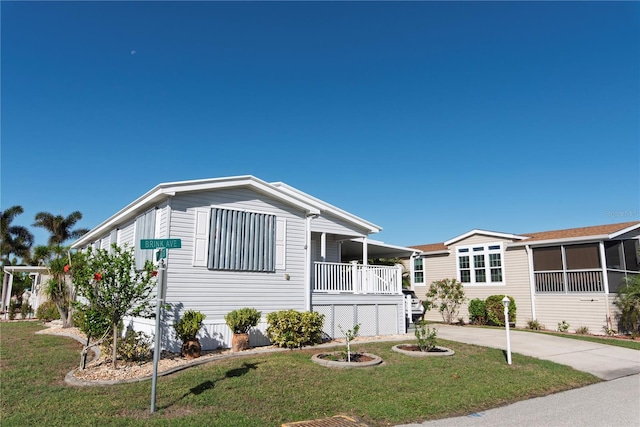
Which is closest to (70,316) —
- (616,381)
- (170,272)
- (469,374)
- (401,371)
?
(170,272)

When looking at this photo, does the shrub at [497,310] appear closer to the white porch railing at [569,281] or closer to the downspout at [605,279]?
the white porch railing at [569,281]

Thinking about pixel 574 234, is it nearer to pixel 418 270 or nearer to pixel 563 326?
pixel 563 326

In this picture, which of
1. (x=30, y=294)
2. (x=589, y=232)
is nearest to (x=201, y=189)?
(x=589, y=232)

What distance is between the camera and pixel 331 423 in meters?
5.57

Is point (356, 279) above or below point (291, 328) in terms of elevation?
above

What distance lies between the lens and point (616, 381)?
8.84 metres

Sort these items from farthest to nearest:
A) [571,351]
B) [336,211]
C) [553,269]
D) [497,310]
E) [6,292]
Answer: [6,292] → [497,310] → [553,269] → [336,211] → [571,351]

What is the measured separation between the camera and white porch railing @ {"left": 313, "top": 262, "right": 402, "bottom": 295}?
45.5ft

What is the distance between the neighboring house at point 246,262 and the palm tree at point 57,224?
1189 inches

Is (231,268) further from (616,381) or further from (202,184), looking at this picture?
(616,381)

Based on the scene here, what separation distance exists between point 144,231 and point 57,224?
34687 millimetres

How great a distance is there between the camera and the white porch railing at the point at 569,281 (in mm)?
17120

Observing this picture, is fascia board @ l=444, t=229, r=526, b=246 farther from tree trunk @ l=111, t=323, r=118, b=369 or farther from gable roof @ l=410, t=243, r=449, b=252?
tree trunk @ l=111, t=323, r=118, b=369

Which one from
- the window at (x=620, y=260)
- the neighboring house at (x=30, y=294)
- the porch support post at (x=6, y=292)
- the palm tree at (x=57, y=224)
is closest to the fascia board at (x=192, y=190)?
the neighboring house at (x=30, y=294)
